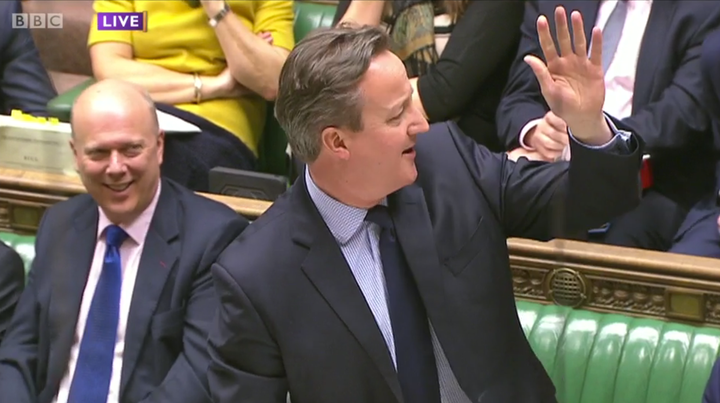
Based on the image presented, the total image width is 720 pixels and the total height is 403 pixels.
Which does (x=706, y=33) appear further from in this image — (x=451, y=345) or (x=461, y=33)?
(x=451, y=345)

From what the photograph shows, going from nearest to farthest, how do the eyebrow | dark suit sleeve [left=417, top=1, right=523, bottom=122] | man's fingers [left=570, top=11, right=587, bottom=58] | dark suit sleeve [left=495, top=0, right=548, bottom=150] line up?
man's fingers [left=570, top=11, right=587, bottom=58] → the eyebrow → dark suit sleeve [left=495, top=0, right=548, bottom=150] → dark suit sleeve [left=417, top=1, right=523, bottom=122]

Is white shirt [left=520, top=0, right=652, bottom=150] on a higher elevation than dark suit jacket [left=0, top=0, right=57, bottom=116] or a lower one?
higher

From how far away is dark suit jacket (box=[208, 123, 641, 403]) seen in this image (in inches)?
49.1

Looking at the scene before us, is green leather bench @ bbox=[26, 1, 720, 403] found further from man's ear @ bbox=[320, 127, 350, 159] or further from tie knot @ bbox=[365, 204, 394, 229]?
man's ear @ bbox=[320, 127, 350, 159]

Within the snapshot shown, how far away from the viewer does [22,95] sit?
6.52 feet

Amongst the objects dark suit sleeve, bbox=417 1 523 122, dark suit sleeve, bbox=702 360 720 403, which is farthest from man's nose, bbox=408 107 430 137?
dark suit sleeve, bbox=417 1 523 122

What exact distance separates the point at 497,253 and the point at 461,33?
0.92 meters

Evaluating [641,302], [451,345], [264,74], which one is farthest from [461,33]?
[451,345]

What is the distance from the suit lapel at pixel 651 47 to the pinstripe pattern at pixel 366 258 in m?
0.86

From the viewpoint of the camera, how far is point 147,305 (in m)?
1.66

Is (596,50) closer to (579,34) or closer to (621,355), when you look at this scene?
(579,34)

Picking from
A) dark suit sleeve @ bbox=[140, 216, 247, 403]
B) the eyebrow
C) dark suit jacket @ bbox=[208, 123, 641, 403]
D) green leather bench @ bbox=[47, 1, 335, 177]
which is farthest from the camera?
green leather bench @ bbox=[47, 1, 335, 177]

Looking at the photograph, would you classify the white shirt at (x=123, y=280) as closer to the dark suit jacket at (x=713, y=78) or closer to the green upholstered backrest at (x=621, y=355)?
the green upholstered backrest at (x=621, y=355)

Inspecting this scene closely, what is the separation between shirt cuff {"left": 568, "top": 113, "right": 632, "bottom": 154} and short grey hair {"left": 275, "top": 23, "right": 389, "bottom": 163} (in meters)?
0.24
